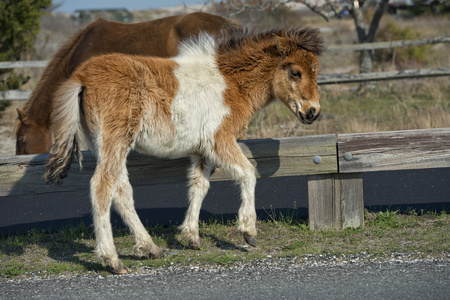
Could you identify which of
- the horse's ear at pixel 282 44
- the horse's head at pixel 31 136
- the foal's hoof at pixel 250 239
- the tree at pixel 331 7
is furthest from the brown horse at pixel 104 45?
the tree at pixel 331 7

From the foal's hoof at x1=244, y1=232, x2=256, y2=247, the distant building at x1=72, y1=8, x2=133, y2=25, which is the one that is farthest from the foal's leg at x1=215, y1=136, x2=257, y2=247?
the distant building at x1=72, y1=8, x2=133, y2=25

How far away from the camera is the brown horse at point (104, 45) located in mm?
7934

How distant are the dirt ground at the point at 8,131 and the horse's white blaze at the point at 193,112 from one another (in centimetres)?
562

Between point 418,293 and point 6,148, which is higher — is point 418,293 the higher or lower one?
the lower one

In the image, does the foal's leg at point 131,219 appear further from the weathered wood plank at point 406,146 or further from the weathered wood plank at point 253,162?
the weathered wood plank at point 406,146

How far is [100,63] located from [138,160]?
1.14 meters

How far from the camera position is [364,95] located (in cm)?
1437

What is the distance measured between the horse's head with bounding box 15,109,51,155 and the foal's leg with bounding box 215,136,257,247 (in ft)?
12.4

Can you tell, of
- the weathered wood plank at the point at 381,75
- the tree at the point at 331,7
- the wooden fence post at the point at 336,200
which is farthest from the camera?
the tree at the point at 331,7

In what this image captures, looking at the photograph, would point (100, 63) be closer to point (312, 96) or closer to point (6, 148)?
point (312, 96)

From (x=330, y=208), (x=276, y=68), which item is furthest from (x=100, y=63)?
(x=330, y=208)

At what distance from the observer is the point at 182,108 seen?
4.86 meters

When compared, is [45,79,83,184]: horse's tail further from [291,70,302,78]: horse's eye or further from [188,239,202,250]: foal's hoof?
[291,70,302,78]: horse's eye

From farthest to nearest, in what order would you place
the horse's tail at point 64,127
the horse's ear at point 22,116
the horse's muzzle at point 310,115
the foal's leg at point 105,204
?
the horse's ear at point 22,116
the horse's muzzle at point 310,115
the horse's tail at point 64,127
the foal's leg at point 105,204
